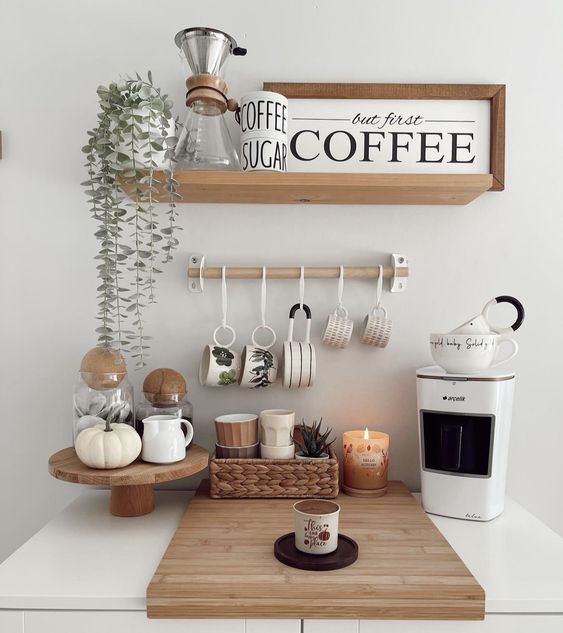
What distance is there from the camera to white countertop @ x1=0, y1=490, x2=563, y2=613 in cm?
88

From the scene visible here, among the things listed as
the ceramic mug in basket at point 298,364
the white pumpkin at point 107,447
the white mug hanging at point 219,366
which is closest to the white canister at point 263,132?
the white mug hanging at point 219,366

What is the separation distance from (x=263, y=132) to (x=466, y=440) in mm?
791

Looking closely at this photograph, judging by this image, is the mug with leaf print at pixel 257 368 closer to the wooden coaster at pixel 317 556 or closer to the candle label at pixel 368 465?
the candle label at pixel 368 465

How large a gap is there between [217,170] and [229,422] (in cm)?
56

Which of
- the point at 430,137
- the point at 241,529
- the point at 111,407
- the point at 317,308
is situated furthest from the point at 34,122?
the point at 241,529

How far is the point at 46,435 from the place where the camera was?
142 centimetres

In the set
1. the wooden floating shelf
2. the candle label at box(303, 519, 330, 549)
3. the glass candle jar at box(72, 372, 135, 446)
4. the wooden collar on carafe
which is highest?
the wooden collar on carafe

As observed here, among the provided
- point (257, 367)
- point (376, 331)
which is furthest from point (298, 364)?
point (376, 331)

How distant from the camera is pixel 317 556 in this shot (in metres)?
0.95

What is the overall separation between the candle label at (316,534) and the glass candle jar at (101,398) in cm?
52

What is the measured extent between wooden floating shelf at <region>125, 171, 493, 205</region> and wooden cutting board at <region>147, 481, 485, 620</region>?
0.70 meters

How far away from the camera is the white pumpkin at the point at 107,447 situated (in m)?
1.10

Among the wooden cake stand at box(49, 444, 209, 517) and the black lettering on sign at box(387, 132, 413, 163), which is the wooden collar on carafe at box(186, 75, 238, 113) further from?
the wooden cake stand at box(49, 444, 209, 517)

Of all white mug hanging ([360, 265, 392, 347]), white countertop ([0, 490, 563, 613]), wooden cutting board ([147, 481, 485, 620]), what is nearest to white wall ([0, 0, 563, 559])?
white mug hanging ([360, 265, 392, 347])
